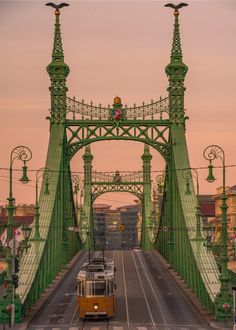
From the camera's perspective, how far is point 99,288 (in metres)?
54.6

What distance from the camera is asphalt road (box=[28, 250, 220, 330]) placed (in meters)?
53.5

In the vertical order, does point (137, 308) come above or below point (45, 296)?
below

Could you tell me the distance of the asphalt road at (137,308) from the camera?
53469 mm

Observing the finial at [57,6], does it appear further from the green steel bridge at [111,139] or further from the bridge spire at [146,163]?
the bridge spire at [146,163]

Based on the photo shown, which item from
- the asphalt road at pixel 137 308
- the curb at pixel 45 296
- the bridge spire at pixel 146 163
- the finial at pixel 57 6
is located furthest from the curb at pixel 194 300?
the bridge spire at pixel 146 163

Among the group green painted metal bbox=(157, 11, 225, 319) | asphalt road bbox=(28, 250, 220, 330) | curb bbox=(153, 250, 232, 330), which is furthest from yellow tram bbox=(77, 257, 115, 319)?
green painted metal bbox=(157, 11, 225, 319)

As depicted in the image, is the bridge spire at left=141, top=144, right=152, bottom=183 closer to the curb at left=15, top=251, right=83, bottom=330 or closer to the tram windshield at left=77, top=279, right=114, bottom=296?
the curb at left=15, top=251, right=83, bottom=330

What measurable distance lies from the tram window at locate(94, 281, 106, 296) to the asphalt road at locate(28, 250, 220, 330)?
1.75 m

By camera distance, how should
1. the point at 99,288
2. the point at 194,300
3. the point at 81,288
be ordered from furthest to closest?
the point at 194,300
the point at 81,288
the point at 99,288

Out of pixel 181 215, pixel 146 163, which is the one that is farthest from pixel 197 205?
pixel 146 163

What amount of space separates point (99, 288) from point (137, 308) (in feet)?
24.3

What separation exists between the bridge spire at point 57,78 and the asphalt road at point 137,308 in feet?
47.1

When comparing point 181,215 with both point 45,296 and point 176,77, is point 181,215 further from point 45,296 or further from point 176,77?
point 176,77

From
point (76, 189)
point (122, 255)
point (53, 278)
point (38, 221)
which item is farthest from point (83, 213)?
point (38, 221)
